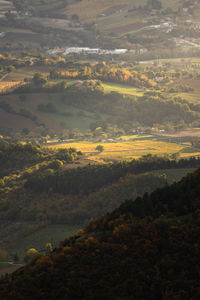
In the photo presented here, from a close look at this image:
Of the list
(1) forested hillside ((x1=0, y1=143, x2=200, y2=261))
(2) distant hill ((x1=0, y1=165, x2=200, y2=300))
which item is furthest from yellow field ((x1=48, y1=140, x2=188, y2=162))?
(2) distant hill ((x1=0, y1=165, x2=200, y2=300))

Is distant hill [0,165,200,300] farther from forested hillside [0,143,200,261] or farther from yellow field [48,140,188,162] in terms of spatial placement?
yellow field [48,140,188,162]

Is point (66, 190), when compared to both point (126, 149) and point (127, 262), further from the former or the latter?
point (127, 262)

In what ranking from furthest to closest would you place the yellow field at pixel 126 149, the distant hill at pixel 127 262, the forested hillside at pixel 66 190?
the yellow field at pixel 126 149, the forested hillside at pixel 66 190, the distant hill at pixel 127 262

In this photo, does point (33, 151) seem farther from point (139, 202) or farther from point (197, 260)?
point (197, 260)

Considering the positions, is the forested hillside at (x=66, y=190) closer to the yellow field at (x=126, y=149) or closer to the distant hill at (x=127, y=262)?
the yellow field at (x=126, y=149)

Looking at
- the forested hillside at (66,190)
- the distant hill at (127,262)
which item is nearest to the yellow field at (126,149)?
the forested hillside at (66,190)
